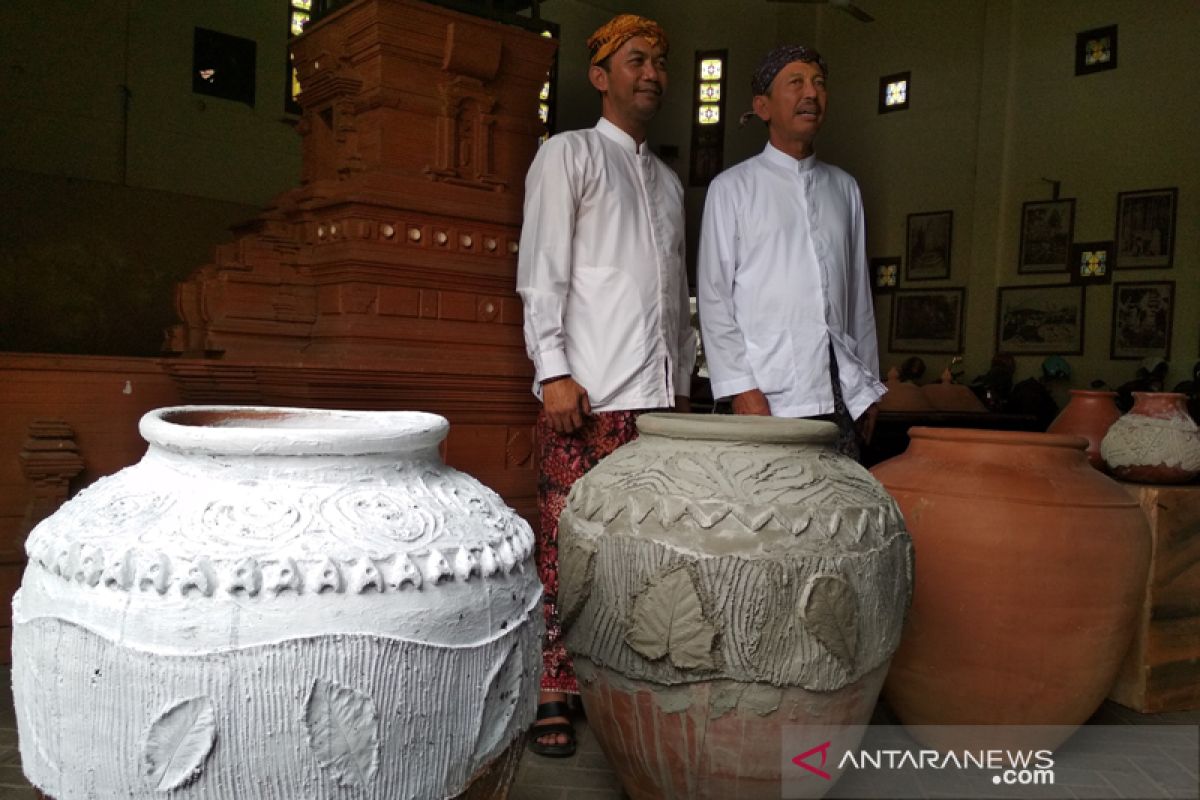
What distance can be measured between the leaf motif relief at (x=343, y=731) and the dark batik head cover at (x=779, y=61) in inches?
79.9

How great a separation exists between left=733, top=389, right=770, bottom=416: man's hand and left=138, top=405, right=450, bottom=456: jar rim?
47.7 inches

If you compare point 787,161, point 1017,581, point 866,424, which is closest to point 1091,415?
point 866,424

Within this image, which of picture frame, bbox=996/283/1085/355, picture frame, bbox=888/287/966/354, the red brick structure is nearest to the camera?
the red brick structure

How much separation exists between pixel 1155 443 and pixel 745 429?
1811mm

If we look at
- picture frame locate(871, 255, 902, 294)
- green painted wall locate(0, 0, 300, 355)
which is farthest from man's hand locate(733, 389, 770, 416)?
picture frame locate(871, 255, 902, 294)

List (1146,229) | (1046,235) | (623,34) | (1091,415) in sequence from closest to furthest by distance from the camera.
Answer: (623,34), (1091,415), (1146,229), (1046,235)

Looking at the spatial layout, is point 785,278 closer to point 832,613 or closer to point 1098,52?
point 832,613

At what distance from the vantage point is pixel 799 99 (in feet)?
8.00

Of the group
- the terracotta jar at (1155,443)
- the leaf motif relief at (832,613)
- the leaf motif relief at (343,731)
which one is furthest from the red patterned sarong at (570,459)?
the terracotta jar at (1155,443)

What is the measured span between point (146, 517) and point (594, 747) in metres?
1.43

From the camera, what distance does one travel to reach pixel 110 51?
763 cm

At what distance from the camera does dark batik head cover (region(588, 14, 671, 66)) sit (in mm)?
2250

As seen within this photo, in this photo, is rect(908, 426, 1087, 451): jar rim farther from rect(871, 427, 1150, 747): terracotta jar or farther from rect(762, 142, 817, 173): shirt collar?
rect(762, 142, 817, 173): shirt collar

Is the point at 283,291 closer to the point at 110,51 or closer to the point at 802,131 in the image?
the point at 802,131
